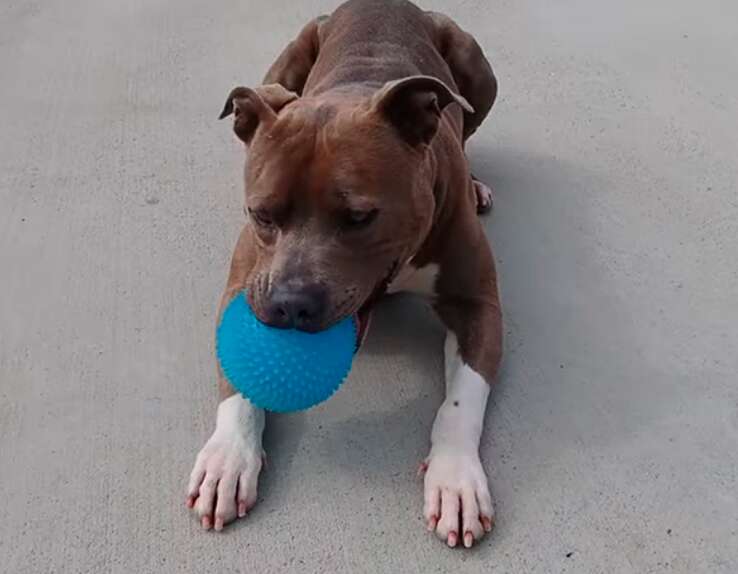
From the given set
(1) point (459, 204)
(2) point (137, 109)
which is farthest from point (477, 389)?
(2) point (137, 109)

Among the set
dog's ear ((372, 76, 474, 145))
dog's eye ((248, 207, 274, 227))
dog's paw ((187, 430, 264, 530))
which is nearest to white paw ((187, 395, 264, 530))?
dog's paw ((187, 430, 264, 530))

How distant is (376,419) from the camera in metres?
3.11

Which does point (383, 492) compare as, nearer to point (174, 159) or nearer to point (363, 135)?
point (363, 135)

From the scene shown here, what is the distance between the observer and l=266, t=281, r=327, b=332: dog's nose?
105 inches

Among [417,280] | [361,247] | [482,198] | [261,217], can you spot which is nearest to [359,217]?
[361,247]

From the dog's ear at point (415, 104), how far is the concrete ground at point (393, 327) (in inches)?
28.9

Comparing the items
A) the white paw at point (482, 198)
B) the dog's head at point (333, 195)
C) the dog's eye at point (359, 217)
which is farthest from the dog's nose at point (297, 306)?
the white paw at point (482, 198)

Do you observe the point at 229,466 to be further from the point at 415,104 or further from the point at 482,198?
the point at 482,198

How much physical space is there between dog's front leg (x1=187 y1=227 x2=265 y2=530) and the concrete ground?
52 mm

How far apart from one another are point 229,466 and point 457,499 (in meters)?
0.56

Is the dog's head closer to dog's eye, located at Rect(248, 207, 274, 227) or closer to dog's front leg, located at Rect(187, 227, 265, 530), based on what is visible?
dog's eye, located at Rect(248, 207, 274, 227)

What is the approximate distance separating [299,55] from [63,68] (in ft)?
4.06

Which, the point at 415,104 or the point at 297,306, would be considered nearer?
the point at 297,306

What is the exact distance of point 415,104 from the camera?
2.86 m
